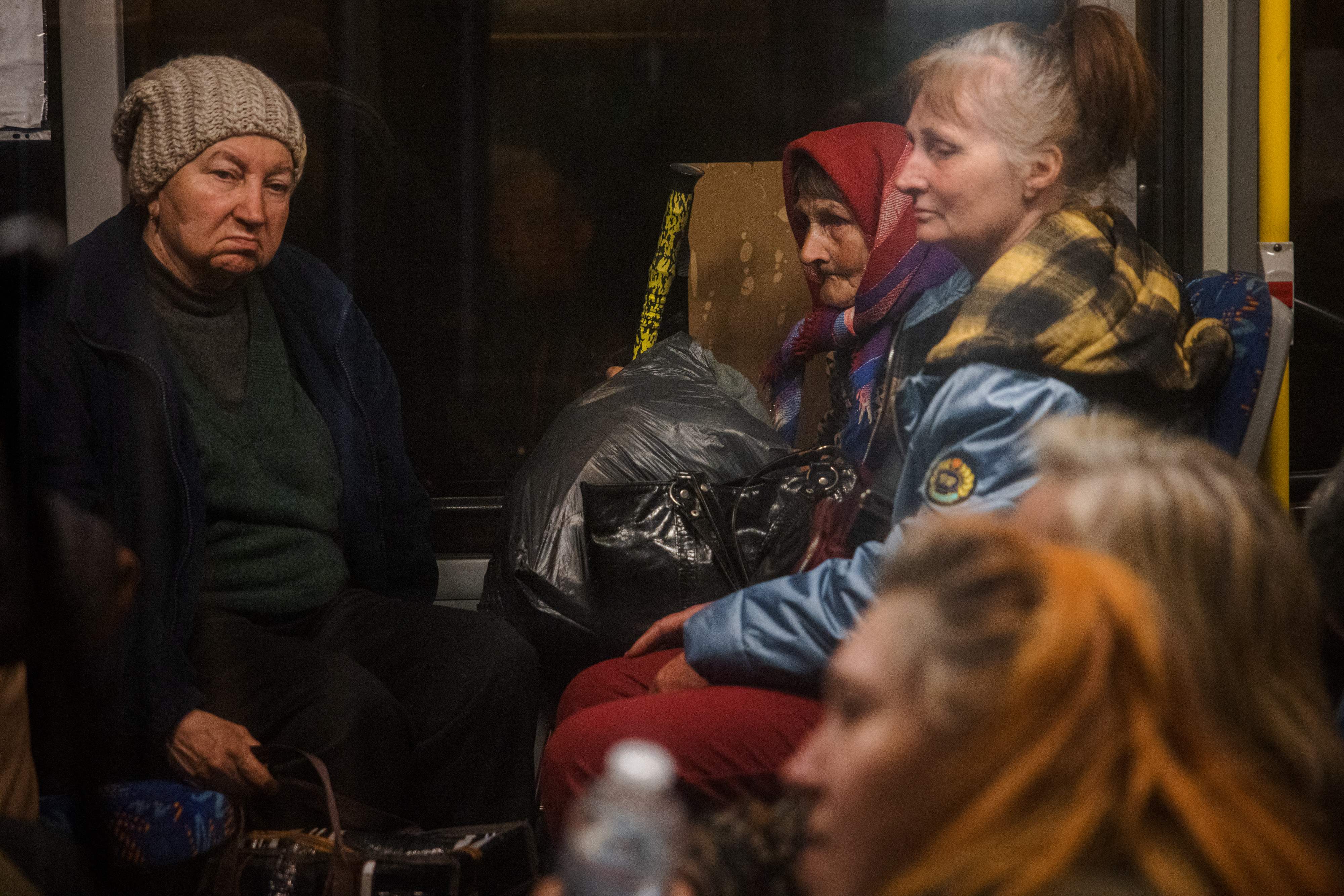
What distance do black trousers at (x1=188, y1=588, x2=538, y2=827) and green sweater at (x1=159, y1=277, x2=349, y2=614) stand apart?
0.18 ft

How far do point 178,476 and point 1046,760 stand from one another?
1772mm

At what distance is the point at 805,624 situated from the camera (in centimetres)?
168

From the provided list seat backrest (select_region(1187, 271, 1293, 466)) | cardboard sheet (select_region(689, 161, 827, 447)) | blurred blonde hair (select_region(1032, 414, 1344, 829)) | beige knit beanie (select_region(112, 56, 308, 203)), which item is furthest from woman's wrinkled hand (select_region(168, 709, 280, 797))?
seat backrest (select_region(1187, 271, 1293, 466))

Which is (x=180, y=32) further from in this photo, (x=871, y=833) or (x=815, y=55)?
(x=871, y=833)

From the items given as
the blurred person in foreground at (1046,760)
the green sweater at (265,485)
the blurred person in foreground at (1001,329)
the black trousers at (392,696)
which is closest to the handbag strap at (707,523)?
the blurred person in foreground at (1001,329)

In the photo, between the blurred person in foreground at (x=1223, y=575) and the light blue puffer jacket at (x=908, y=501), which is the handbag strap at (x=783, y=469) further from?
the blurred person in foreground at (x=1223, y=575)

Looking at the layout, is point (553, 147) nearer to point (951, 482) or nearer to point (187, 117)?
point (187, 117)

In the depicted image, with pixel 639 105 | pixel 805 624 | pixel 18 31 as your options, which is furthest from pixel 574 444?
pixel 18 31

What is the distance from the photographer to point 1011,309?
1.60 meters

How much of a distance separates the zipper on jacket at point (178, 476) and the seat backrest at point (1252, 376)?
70.0 inches

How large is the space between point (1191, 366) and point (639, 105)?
4.51 ft

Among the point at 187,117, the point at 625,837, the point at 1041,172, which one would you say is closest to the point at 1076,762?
the point at 625,837

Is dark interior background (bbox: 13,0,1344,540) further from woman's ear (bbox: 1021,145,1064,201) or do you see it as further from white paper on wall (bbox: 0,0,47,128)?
woman's ear (bbox: 1021,145,1064,201)

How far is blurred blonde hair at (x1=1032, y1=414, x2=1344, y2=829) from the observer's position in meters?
0.95
